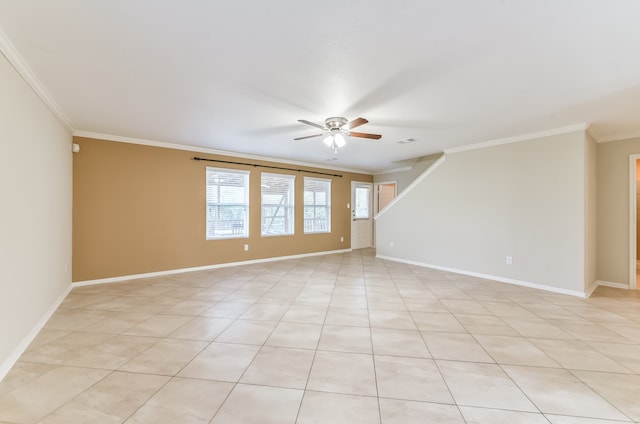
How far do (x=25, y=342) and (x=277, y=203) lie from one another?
179 inches

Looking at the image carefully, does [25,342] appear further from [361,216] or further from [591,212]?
[361,216]

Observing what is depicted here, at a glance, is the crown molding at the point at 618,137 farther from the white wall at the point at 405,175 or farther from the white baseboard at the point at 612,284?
the white wall at the point at 405,175

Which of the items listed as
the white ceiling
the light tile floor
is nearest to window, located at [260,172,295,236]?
the white ceiling

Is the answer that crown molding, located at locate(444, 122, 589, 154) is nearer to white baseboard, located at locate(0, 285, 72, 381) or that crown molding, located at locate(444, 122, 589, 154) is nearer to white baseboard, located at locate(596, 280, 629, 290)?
white baseboard, located at locate(596, 280, 629, 290)

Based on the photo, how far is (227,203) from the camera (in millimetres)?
5656

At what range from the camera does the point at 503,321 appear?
2.92m

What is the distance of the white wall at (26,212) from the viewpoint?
202cm

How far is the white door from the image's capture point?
7910 millimetres

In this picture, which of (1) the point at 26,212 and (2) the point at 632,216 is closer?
(1) the point at 26,212

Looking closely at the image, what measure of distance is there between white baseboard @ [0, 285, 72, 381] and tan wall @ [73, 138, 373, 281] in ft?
3.72

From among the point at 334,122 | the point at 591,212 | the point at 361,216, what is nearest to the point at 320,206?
the point at 361,216

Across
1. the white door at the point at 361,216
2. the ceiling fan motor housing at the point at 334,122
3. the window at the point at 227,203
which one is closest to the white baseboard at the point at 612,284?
the ceiling fan motor housing at the point at 334,122

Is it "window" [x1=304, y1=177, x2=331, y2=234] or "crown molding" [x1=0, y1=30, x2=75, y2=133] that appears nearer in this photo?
"crown molding" [x1=0, y1=30, x2=75, y2=133]

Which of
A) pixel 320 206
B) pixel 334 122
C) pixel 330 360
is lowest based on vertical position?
pixel 330 360
